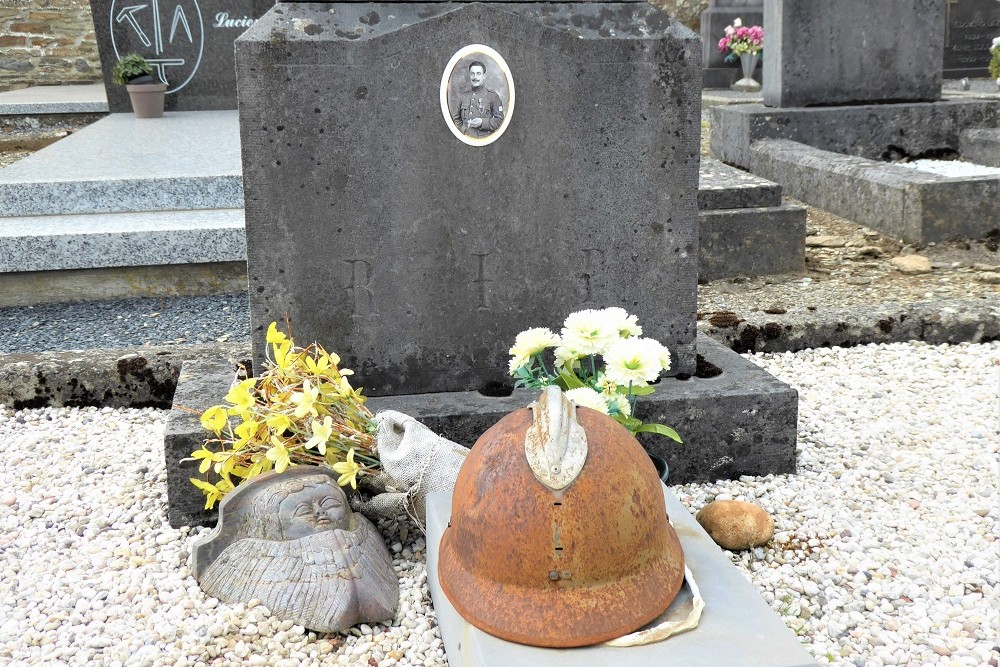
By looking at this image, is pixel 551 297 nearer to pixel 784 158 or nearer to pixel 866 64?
pixel 784 158

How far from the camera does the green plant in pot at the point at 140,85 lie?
853cm

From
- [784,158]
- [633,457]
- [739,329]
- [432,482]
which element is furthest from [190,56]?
[633,457]

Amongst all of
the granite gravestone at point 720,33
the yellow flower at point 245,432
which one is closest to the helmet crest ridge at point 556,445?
the yellow flower at point 245,432

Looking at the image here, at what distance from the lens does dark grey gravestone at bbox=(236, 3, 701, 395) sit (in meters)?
2.52

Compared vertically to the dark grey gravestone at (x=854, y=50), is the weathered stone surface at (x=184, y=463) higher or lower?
lower

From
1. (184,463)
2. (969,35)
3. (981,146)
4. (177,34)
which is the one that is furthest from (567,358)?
(969,35)

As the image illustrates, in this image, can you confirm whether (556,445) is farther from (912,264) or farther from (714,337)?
(912,264)

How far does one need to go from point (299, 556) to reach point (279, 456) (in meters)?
0.26

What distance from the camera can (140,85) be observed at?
8500mm

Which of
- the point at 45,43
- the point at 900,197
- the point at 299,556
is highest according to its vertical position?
the point at 45,43

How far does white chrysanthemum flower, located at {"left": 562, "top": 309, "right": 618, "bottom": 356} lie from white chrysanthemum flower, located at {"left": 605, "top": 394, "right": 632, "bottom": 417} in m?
0.13

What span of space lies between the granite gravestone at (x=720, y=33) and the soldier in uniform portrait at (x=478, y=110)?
442 inches

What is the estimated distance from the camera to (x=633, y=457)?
1691 mm

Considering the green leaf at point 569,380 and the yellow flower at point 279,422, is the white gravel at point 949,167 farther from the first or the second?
the yellow flower at point 279,422
